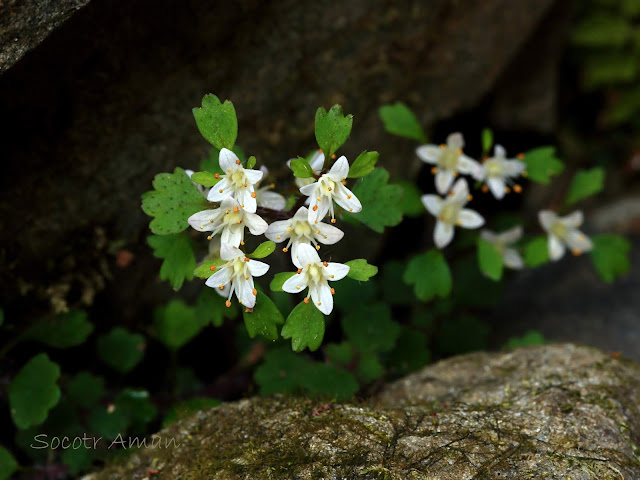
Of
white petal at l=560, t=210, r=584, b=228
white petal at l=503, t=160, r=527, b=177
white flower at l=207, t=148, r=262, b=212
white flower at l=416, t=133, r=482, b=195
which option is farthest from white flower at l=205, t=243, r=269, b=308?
white petal at l=560, t=210, r=584, b=228

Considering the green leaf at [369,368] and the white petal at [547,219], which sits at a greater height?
the green leaf at [369,368]

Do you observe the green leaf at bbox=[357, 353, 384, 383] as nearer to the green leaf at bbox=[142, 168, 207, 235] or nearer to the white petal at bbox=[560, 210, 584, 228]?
the green leaf at bbox=[142, 168, 207, 235]

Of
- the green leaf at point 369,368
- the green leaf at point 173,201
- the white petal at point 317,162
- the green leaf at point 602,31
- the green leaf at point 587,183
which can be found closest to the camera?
the green leaf at point 173,201

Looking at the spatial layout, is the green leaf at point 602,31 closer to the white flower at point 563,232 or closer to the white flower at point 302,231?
the white flower at point 563,232

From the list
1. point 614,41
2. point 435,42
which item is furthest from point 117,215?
point 614,41

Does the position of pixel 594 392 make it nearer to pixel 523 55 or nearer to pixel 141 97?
pixel 141 97

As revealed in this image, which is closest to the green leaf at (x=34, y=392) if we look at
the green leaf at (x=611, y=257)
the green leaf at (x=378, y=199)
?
the green leaf at (x=378, y=199)

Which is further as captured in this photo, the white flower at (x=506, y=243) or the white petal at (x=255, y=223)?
the white flower at (x=506, y=243)
